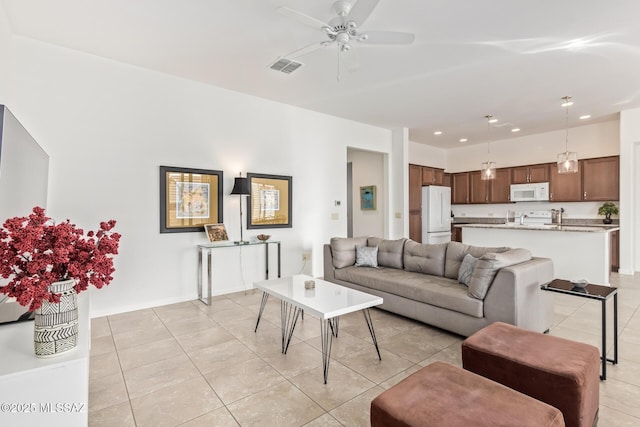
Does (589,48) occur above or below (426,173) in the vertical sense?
above

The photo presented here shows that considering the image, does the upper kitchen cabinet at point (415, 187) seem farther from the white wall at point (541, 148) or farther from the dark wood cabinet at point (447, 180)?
the white wall at point (541, 148)

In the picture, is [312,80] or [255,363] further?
[312,80]

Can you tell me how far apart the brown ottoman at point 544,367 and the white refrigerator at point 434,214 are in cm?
523

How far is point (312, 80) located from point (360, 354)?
3244mm

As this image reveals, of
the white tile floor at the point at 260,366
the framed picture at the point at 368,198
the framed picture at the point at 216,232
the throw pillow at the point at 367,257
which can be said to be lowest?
the white tile floor at the point at 260,366

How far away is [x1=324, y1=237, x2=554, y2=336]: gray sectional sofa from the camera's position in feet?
9.02

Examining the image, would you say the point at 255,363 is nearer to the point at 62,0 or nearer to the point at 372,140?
the point at 62,0

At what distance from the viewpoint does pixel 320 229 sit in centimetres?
557

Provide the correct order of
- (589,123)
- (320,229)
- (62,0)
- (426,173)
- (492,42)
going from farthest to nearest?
(426,173) → (589,123) → (320,229) → (492,42) → (62,0)

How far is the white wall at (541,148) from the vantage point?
6.16 meters

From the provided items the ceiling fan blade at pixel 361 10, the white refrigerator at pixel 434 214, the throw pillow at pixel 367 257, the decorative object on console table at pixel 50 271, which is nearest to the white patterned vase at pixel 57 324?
the decorative object on console table at pixel 50 271

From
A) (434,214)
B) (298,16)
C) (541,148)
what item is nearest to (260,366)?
(298,16)

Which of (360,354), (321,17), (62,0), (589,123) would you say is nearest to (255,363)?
(360,354)

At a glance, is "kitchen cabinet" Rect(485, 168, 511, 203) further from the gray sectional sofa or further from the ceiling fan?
the ceiling fan
